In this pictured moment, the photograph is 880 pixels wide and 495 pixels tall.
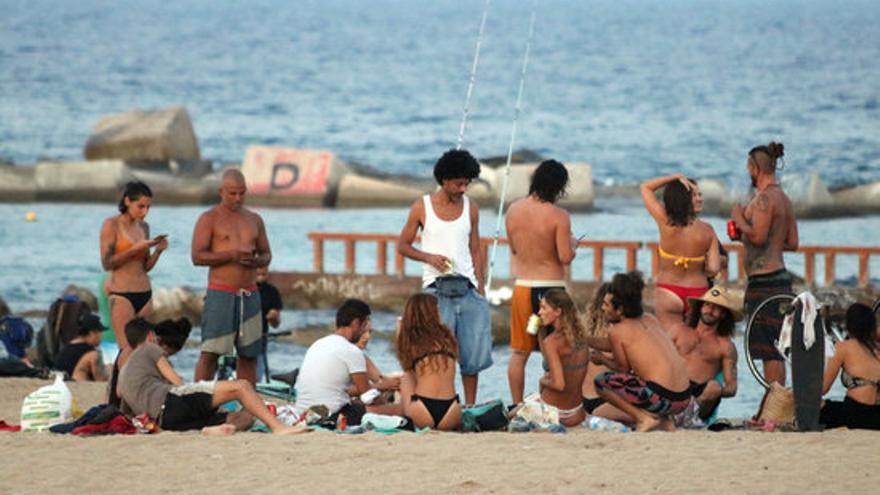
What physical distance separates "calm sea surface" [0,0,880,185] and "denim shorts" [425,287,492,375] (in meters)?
34.2

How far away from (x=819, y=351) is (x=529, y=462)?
59.2 inches

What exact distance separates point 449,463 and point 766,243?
241cm

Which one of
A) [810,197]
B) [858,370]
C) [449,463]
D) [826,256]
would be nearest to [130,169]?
[810,197]

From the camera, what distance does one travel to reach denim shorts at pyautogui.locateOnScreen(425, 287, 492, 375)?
9992mm

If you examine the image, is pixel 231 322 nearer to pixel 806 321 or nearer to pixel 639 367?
pixel 639 367

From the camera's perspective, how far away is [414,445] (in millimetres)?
8859

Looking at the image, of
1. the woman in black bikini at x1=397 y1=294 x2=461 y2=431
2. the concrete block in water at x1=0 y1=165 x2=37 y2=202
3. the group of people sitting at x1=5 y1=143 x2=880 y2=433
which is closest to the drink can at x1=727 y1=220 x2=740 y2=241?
the group of people sitting at x1=5 y1=143 x2=880 y2=433

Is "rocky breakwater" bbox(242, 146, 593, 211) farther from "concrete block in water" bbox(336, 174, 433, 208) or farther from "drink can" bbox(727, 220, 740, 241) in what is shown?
"drink can" bbox(727, 220, 740, 241)

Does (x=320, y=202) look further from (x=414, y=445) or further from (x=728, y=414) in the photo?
(x=414, y=445)

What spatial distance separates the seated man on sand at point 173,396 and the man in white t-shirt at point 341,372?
38 cm

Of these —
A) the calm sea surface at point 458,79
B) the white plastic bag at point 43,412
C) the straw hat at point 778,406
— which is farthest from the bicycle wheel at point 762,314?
the calm sea surface at point 458,79

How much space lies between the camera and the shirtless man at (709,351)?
32.6 feet

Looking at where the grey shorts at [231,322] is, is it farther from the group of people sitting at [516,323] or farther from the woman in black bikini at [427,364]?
the woman in black bikini at [427,364]

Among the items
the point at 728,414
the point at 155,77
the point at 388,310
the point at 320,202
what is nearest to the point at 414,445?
the point at 728,414
